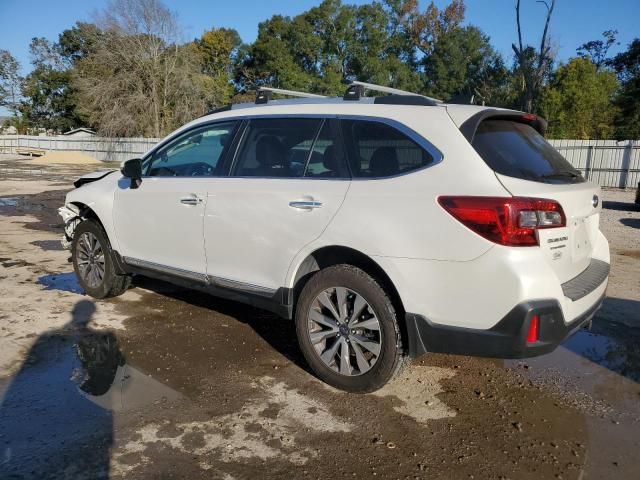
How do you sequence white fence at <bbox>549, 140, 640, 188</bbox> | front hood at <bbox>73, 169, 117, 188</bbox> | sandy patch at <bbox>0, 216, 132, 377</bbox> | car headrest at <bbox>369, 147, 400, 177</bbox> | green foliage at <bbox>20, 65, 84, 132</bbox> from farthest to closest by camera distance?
green foliage at <bbox>20, 65, 84, 132</bbox>
white fence at <bbox>549, 140, 640, 188</bbox>
front hood at <bbox>73, 169, 117, 188</bbox>
sandy patch at <bbox>0, 216, 132, 377</bbox>
car headrest at <bbox>369, 147, 400, 177</bbox>

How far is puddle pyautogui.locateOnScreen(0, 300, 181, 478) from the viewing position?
9.37 feet

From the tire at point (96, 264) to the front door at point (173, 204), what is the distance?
32 centimetres

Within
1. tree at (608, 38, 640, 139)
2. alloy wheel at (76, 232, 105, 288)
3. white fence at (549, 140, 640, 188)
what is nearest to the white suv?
alloy wheel at (76, 232, 105, 288)

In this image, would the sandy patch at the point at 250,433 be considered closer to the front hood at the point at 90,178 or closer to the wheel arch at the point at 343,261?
the wheel arch at the point at 343,261

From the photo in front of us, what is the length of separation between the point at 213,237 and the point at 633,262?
6.45 meters

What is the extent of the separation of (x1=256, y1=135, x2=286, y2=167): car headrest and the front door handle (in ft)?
1.99

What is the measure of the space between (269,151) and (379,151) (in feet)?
3.25

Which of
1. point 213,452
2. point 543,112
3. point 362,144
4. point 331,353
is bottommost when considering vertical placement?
point 213,452

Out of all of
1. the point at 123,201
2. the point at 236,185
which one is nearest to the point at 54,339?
the point at 123,201

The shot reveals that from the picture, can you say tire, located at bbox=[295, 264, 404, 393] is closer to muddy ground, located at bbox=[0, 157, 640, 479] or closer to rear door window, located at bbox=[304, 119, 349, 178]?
muddy ground, located at bbox=[0, 157, 640, 479]

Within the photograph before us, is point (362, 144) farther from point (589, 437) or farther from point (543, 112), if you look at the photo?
point (543, 112)

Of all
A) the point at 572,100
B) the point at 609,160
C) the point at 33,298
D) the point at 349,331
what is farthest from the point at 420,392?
the point at 572,100

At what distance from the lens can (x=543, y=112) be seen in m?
35.1

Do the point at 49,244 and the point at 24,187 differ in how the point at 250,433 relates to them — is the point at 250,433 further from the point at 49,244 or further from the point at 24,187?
the point at 24,187
